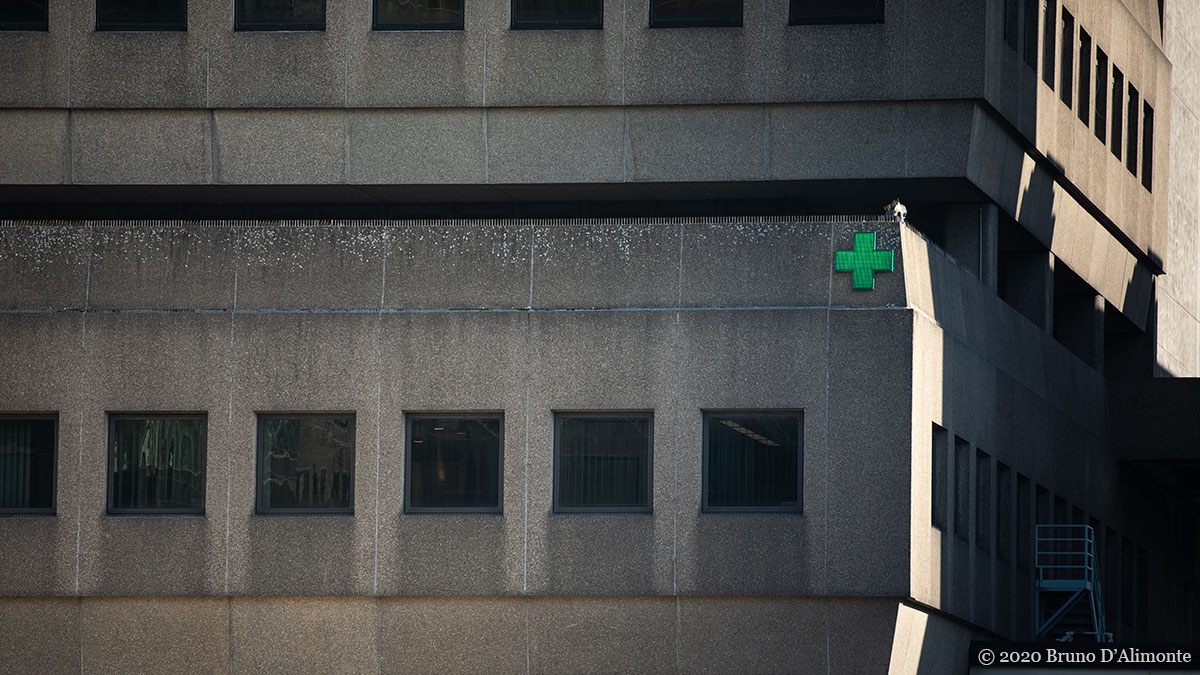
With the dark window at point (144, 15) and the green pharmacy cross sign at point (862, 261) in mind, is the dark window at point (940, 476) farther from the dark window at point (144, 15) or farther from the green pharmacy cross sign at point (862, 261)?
the dark window at point (144, 15)

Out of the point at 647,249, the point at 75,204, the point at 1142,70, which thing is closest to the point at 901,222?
the point at 647,249

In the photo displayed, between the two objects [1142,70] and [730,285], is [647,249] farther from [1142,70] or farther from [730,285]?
[1142,70]

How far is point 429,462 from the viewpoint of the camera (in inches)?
1243

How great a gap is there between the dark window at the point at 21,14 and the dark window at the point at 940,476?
1608 centimetres

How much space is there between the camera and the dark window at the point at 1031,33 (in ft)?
133

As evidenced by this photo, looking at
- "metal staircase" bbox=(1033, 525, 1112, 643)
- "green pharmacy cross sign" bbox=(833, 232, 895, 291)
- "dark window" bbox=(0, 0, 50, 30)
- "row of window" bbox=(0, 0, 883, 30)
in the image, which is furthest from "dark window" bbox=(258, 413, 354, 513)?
"metal staircase" bbox=(1033, 525, 1112, 643)

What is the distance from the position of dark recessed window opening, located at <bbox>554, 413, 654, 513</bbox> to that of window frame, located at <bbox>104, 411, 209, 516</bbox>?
16.2ft

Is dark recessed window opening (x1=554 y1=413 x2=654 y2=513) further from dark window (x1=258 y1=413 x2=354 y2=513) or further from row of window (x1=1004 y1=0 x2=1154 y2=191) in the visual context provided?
row of window (x1=1004 y1=0 x2=1154 y2=191)

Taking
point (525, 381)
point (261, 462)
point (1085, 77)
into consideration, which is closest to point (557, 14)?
point (525, 381)

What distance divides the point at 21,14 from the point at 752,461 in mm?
14798

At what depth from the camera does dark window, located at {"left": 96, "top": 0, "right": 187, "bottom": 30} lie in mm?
36562

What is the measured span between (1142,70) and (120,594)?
28.4 m

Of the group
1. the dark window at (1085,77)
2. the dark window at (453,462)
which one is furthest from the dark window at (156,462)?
the dark window at (1085,77)

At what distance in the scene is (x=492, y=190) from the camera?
3716 cm
